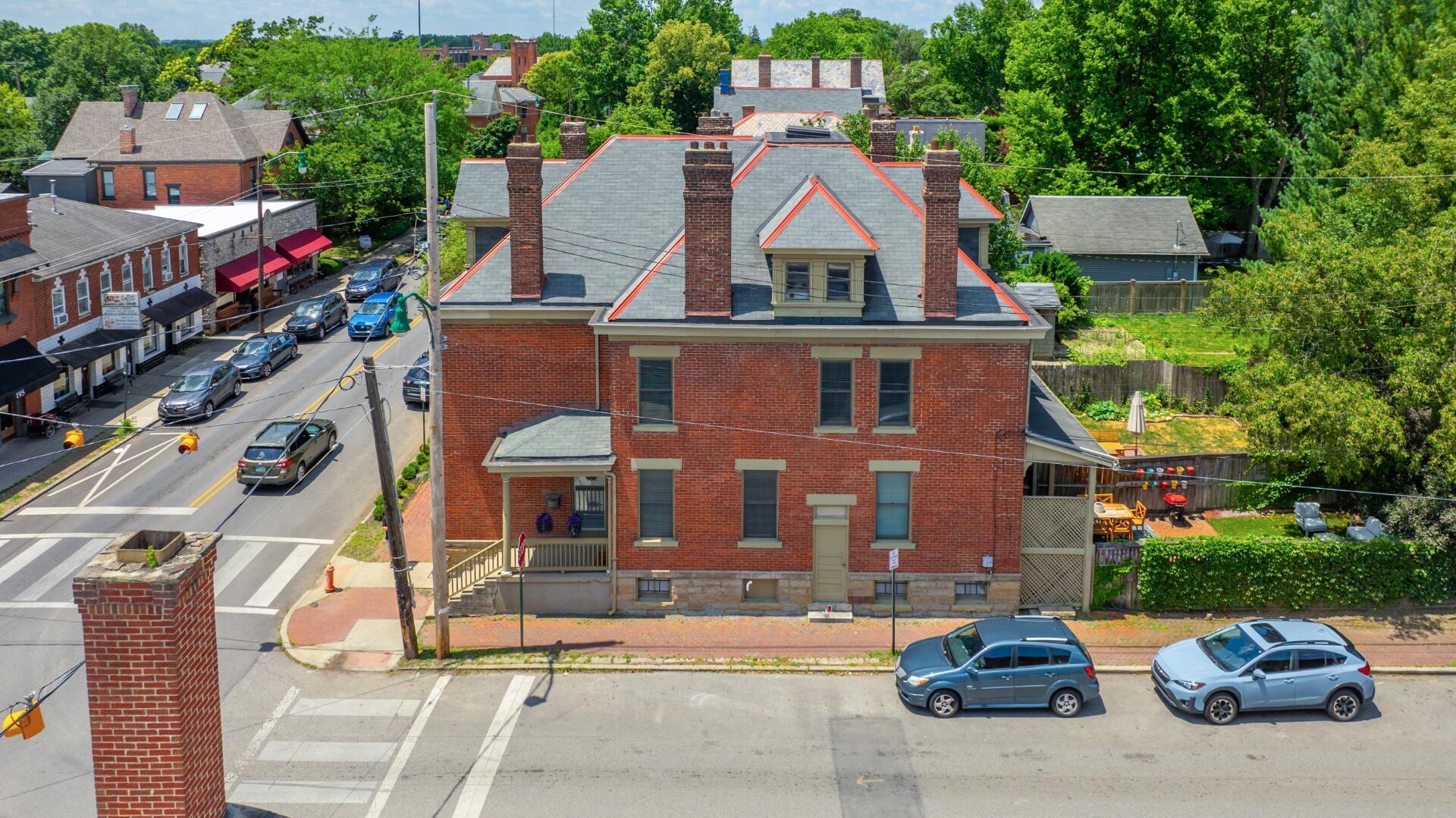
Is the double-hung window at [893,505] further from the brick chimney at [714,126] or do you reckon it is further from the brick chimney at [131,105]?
the brick chimney at [131,105]

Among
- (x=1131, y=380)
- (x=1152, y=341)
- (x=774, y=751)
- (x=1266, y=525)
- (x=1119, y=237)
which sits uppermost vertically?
(x=1119, y=237)

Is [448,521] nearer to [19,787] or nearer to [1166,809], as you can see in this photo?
[19,787]

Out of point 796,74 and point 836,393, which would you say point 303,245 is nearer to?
point 796,74

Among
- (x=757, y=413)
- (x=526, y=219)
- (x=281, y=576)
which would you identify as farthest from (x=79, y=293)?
(x=757, y=413)

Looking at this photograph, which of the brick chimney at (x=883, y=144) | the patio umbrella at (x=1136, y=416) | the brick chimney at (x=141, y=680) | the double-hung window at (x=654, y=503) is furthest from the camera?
the brick chimney at (x=883, y=144)

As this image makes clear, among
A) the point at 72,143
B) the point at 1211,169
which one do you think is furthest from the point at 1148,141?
the point at 72,143

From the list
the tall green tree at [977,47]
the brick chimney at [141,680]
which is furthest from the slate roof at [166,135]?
A: the tall green tree at [977,47]
